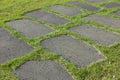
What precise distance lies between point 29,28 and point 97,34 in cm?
191

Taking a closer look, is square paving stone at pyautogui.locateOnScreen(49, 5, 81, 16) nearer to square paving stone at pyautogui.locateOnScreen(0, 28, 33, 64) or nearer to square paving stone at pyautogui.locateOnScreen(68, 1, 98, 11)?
square paving stone at pyautogui.locateOnScreen(68, 1, 98, 11)

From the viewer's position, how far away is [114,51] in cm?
576

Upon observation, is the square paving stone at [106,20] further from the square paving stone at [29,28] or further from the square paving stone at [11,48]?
the square paving stone at [11,48]

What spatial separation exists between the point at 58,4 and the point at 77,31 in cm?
250

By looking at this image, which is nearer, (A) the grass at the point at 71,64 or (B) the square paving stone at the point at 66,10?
(A) the grass at the point at 71,64

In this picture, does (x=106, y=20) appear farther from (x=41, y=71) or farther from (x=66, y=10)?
(x=41, y=71)

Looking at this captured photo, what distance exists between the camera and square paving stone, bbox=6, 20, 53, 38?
672 cm

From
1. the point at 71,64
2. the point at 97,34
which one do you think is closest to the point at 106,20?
the point at 97,34

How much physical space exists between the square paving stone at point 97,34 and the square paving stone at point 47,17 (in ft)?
2.23

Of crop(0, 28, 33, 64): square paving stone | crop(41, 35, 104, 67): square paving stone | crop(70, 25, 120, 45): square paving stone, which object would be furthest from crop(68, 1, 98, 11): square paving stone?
crop(0, 28, 33, 64): square paving stone

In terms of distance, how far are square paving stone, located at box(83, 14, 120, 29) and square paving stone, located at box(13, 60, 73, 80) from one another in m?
2.59

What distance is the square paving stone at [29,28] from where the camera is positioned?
6.72 metres

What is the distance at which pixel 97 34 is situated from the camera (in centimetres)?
661

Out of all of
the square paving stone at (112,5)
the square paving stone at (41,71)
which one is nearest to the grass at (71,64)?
the square paving stone at (41,71)
